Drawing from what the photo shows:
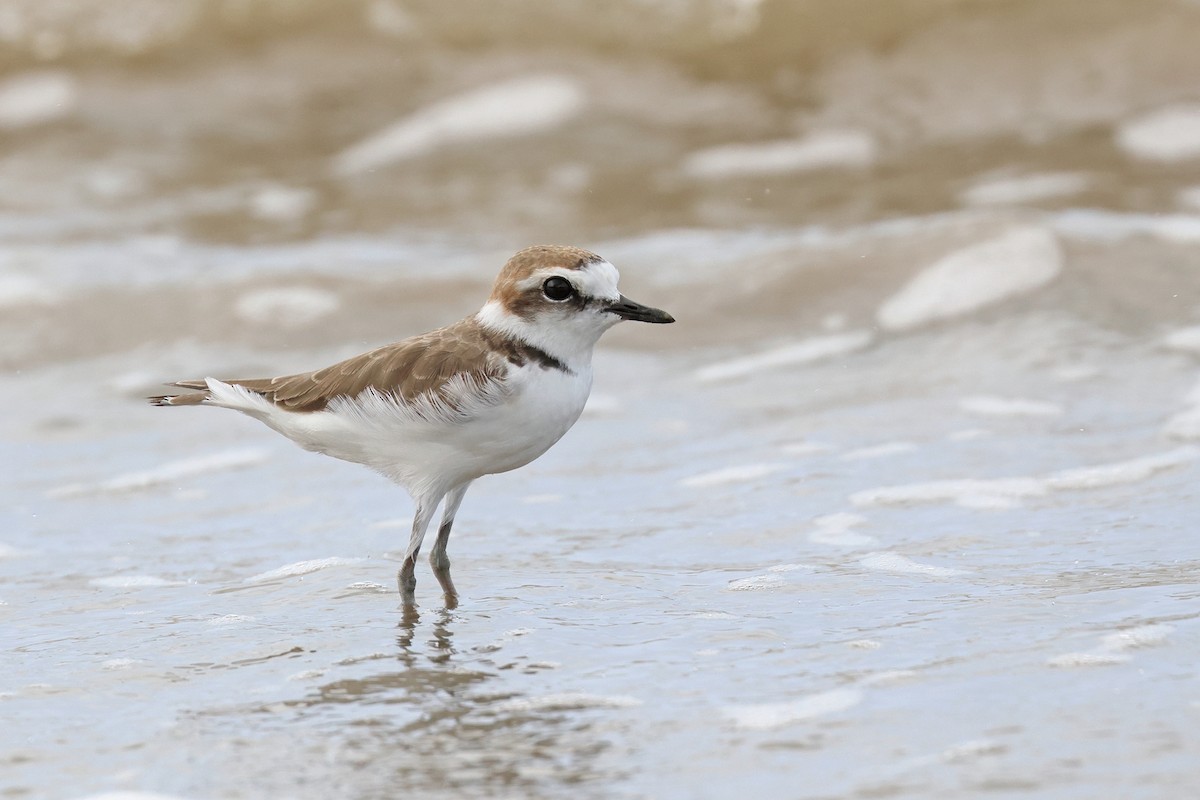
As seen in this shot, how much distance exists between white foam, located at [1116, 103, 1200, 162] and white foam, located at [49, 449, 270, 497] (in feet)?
19.0

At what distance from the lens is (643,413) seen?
695 centimetres

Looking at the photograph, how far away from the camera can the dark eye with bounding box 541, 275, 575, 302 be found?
4664 mm

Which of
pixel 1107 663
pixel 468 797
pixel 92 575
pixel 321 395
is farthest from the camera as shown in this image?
pixel 92 575

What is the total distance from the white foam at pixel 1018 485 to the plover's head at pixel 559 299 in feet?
4.39

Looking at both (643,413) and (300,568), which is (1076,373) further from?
(300,568)

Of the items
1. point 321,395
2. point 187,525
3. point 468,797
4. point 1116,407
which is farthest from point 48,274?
point 468,797

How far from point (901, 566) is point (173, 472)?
10.5ft

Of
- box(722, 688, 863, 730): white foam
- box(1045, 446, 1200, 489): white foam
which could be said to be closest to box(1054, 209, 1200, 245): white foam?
box(1045, 446, 1200, 489): white foam

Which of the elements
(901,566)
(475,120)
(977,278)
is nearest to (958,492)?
(901,566)

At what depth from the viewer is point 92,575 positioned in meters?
5.27

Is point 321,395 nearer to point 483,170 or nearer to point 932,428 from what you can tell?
point 932,428

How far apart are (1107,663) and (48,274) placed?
713 cm

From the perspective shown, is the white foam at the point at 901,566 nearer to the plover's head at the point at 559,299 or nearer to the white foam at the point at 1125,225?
the plover's head at the point at 559,299

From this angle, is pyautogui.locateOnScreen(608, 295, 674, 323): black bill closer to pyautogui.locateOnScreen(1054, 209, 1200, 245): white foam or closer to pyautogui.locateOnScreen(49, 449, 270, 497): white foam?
pyautogui.locateOnScreen(49, 449, 270, 497): white foam
